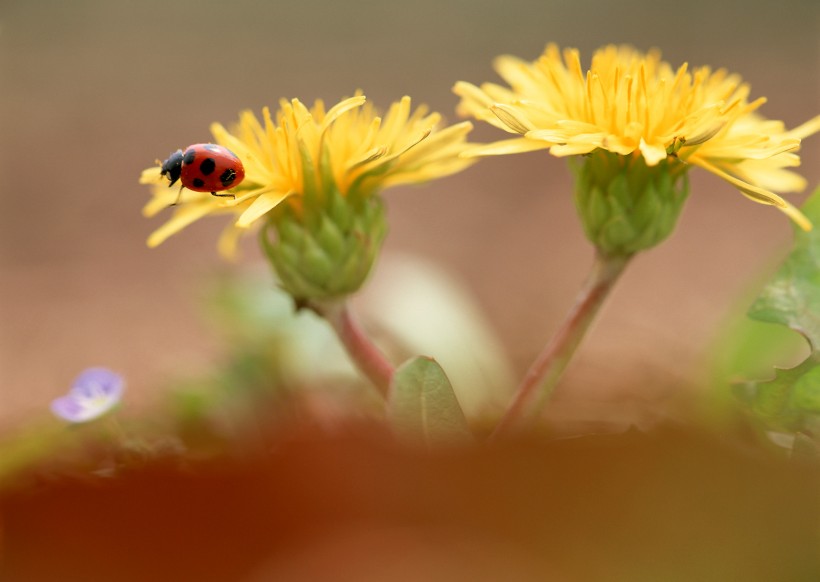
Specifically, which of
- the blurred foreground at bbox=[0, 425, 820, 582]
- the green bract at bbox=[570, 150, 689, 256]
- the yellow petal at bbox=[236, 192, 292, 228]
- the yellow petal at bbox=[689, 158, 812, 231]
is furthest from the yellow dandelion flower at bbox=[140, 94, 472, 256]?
the blurred foreground at bbox=[0, 425, 820, 582]

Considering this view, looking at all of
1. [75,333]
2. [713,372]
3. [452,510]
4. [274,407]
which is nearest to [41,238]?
[75,333]

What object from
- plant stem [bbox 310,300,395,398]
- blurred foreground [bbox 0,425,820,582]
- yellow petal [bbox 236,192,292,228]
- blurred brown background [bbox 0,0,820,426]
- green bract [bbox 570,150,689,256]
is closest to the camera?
blurred foreground [bbox 0,425,820,582]

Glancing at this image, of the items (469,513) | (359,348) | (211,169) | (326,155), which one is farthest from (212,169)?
(469,513)

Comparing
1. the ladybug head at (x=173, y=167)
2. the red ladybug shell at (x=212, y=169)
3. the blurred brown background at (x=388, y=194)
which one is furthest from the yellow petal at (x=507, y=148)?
the blurred brown background at (x=388, y=194)

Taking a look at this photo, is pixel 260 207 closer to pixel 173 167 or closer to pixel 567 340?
pixel 173 167

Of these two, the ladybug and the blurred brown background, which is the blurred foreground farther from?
Answer: the blurred brown background

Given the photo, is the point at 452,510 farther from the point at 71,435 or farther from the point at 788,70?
the point at 788,70

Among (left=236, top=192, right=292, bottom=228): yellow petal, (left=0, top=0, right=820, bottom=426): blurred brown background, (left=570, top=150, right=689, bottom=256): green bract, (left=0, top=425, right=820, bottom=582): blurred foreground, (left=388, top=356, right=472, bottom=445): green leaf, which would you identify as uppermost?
(left=0, top=0, right=820, bottom=426): blurred brown background

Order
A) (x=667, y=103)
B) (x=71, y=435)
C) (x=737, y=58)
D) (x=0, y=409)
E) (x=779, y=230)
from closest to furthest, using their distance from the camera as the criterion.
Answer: (x=667, y=103), (x=71, y=435), (x=0, y=409), (x=779, y=230), (x=737, y=58)
